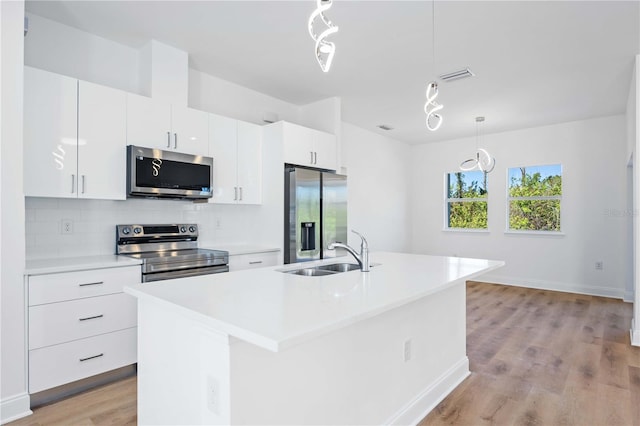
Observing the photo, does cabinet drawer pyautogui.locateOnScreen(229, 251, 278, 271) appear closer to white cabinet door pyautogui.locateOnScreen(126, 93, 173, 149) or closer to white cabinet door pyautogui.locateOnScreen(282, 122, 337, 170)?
white cabinet door pyautogui.locateOnScreen(282, 122, 337, 170)

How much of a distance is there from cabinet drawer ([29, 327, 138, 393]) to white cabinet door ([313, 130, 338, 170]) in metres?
2.60

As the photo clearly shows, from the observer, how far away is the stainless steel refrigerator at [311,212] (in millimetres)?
3881

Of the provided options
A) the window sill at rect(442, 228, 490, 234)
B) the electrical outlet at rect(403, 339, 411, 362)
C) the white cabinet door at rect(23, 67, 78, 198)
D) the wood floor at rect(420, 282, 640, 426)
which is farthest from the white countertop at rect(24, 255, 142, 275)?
the window sill at rect(442, 228, 490, 234)

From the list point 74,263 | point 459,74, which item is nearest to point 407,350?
point 74,263

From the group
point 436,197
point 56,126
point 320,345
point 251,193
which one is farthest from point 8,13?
point 436,197

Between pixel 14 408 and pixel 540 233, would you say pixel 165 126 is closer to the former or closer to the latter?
pixel 14 408

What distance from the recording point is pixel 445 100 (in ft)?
15.5

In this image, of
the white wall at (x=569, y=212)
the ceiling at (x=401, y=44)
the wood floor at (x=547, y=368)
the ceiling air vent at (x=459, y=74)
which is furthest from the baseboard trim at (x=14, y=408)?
the white wall at (x=569, y=212)

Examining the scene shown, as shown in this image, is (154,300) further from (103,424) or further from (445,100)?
(445,100)

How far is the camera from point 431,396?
2326 mm

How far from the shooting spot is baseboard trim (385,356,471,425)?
2.07 m

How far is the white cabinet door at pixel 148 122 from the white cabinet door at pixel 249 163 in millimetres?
805

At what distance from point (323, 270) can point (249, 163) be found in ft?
6.27

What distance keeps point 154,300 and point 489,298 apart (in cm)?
504
